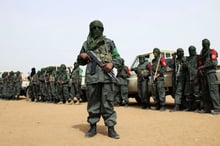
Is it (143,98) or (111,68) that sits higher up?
(111,68)

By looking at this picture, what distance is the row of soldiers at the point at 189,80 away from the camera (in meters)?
7.26

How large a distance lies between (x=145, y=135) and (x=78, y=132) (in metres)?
1.20

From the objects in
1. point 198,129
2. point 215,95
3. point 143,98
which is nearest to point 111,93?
point 198,129

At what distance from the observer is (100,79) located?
14.7 feet

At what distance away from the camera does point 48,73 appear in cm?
1471

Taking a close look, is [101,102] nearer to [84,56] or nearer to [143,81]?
[84,56]

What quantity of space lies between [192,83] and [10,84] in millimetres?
12995

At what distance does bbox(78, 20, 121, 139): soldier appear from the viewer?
446cm

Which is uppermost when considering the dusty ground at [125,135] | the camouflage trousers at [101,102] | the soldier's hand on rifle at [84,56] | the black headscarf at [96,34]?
the black headscarf at [96,34]

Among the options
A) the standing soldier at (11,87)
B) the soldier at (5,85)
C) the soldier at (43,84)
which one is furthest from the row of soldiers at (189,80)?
the soldier at (5,85)

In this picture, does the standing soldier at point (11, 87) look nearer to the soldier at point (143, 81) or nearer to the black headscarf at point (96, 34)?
the soldier at point (143, 81)

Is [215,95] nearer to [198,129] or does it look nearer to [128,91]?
[198,129]

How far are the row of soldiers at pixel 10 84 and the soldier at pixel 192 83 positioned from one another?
11779mm

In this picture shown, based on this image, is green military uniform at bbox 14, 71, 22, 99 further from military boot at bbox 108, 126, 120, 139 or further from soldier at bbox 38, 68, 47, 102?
Answer: military boot at bbox 108, 126, 120, 139
